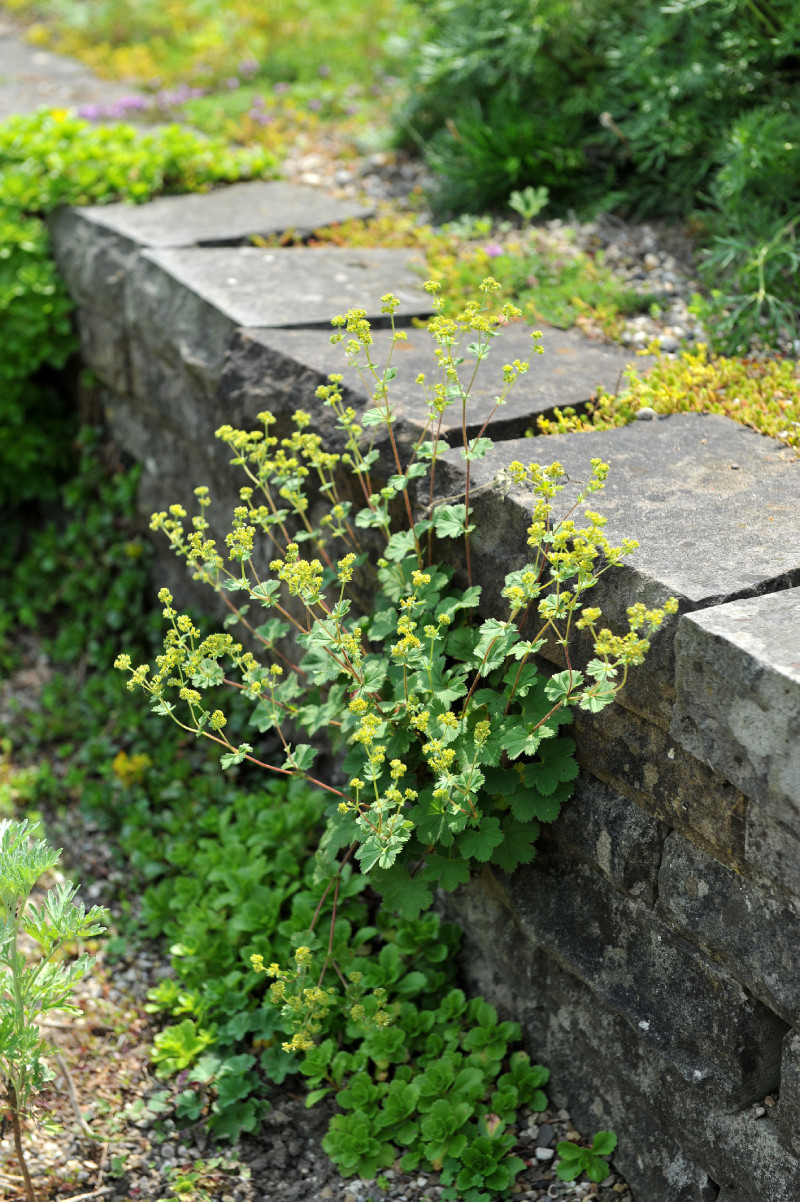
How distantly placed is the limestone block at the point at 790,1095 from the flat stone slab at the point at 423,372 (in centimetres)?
150

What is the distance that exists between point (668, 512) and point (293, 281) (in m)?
2.06

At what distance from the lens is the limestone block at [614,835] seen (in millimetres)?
2025

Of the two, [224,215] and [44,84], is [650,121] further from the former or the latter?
[44,84]

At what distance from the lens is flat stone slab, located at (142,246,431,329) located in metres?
3.42

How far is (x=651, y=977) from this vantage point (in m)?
2.05

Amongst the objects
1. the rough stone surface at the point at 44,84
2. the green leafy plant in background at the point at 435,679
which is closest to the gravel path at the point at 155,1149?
the green leafy plant in background at the point at 435,679

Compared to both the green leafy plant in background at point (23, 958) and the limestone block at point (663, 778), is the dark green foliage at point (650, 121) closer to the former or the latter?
the limestone block at point (663, 778)

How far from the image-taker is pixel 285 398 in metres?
3.01

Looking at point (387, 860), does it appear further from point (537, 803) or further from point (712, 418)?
point (712, 418)

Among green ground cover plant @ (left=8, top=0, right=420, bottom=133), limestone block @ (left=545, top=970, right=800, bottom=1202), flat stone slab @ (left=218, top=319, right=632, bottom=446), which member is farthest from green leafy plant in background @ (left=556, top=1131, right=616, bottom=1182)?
green ground cover plant @ (left=8, top=0, right=420, bottom=133)

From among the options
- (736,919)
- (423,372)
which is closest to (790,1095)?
(736,919)

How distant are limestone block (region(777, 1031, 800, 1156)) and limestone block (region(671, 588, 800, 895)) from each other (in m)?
0.35

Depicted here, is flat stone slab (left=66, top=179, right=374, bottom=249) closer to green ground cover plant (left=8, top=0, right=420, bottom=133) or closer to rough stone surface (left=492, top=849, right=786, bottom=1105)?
green ground cover plant (left=8, top=0, right=420, bottom=133)

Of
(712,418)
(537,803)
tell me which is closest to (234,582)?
(537,803)
